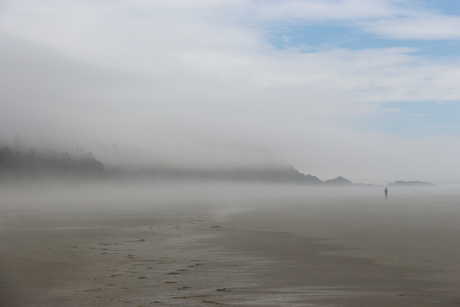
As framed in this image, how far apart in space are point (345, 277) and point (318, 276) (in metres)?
0.63

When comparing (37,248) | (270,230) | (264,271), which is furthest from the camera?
(270,230)

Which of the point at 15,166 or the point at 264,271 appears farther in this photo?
the point at 15,166

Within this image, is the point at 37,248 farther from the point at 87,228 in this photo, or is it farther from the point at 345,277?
the point at 345,277

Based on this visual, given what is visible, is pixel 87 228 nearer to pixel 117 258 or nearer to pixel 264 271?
pixel 117 258

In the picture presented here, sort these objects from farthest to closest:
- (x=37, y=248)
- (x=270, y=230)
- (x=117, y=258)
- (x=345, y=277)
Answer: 1. (x=270, y=230)
2. (x=37, y=248)
3. (x=117, y=258)
4. (x=345, y=277)

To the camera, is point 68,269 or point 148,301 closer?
point 148,301

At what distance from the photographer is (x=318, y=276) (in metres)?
10.9

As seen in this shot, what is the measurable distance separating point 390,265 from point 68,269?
8567mm

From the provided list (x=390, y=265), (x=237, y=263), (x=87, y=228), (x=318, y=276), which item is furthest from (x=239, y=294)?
(x=87, y=228)

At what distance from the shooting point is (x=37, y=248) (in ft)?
52.1

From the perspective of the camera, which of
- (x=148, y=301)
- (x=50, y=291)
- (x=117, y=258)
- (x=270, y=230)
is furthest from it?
(x=270, y=230)

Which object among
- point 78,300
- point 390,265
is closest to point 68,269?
point 78,300

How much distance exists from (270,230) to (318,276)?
36.6 ft

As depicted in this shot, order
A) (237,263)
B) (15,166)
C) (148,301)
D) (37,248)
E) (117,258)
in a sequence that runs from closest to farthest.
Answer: (148,301) → (237,263) → (117,258) → (37,248) → (15,166)
